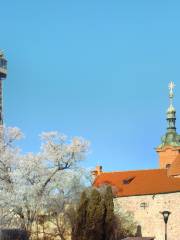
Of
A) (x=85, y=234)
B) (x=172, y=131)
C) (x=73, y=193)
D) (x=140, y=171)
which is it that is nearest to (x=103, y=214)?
(x=85, y=234)

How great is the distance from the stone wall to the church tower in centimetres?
1286

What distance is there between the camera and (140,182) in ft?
230

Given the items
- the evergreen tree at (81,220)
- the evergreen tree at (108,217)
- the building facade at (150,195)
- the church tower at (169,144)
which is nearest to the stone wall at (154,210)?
the building facade at (150,195)

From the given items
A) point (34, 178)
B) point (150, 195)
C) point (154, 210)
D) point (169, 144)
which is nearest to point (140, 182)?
point (150, 195)

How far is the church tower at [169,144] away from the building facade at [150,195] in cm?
805

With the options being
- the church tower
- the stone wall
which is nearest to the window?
the stone wall

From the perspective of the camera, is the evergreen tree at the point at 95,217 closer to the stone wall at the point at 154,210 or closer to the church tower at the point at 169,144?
the stone wall at the point at 154,210

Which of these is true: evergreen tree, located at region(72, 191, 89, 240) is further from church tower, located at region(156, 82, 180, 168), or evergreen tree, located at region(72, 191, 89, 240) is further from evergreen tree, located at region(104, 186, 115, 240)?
church tower, located at region(156, 82, 180, 168)

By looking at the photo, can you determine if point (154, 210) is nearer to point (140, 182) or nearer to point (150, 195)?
point (150, 195)

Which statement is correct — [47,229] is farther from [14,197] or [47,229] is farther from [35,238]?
[14,197]

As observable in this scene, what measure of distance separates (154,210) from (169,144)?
624 inches

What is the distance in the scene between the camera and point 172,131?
8169cm

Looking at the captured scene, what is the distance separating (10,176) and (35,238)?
6.93m

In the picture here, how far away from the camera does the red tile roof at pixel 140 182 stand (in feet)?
221
